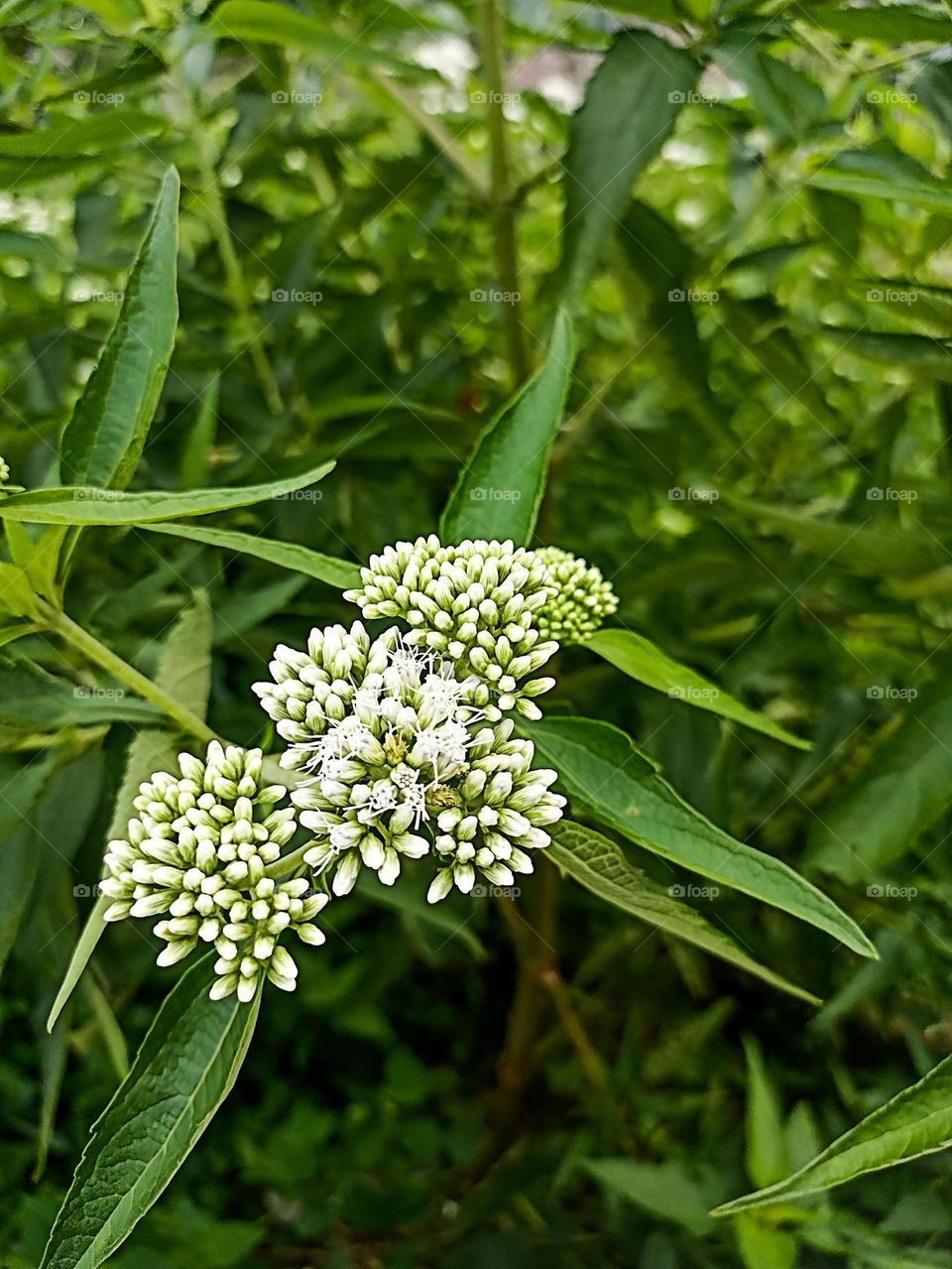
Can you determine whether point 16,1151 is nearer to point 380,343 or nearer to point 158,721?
point 158,721

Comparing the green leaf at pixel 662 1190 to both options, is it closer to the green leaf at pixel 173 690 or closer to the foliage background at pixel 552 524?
the foliage background at pixel 552 524

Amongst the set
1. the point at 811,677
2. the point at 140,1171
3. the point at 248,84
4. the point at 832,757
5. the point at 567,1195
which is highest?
the point at 248,84

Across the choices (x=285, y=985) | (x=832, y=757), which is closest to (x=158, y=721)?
(x=285, y=985)

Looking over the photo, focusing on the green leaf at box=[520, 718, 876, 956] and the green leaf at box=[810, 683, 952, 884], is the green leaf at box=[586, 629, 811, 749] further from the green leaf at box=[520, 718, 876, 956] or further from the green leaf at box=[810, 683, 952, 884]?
the green leaf at box=[810, 683, 952, 884]

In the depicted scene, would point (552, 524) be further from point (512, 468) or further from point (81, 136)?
point (81, 136)

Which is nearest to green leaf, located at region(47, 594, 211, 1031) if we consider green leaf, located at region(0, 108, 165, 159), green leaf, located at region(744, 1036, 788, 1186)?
green leaf, located at region(0, 108, 165, 159)

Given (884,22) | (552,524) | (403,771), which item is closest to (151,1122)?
(403,771)

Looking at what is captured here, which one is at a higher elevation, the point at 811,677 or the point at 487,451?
the point at 487,451
